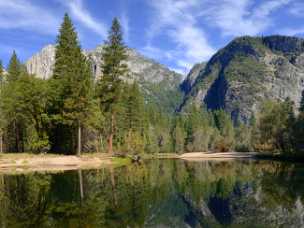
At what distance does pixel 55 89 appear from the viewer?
2283 inches

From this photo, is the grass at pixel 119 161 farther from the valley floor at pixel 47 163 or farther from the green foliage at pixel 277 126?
the green foliage at pixel 277 126

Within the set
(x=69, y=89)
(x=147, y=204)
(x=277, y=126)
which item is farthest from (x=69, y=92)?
(x=277, y=126)

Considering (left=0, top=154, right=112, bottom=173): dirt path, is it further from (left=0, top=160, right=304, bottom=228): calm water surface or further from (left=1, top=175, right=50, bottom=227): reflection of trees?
(left=0, top=160, right=304, bottom=228): calm water surface

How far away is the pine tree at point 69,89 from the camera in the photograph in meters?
52.6

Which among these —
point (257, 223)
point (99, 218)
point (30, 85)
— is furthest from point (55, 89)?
point (257, 223)

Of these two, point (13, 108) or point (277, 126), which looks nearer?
point (13, 108)

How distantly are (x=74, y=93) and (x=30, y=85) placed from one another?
32.9 ft

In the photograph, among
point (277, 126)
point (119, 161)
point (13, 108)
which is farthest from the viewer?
point (277, 126)

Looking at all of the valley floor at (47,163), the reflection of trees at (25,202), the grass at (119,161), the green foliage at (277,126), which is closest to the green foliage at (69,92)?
the valley floor at (47,163)

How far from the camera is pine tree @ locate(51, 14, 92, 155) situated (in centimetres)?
5256

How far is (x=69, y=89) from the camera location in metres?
53.6

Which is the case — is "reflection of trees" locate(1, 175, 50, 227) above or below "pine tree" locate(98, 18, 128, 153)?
below

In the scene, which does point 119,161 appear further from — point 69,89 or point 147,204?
point 147,204

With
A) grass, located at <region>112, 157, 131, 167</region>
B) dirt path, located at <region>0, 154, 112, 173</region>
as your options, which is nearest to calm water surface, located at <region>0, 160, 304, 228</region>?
dirt path, located at <region>0, 154, 112, 173</region>
